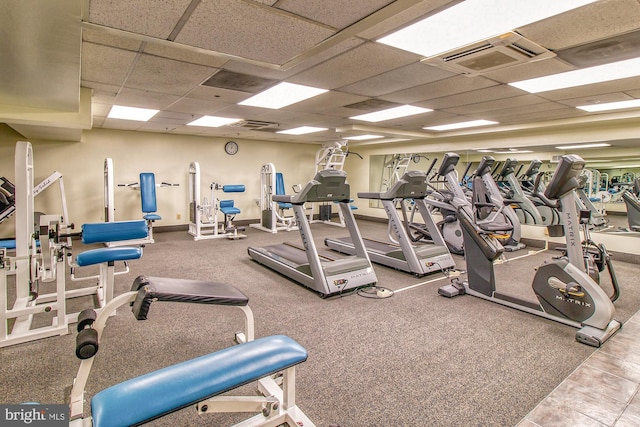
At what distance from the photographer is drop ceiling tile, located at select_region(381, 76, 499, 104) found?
320 cm

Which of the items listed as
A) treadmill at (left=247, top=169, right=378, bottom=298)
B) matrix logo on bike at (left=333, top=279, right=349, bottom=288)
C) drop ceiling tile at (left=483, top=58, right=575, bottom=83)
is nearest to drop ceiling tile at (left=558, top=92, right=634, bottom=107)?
drop ceiling tile at (left=483, top=58, right=575, bottom=83)

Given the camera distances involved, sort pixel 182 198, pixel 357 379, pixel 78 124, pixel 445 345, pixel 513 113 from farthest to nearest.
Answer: pixel 182 198, pixel 513 113, pixel 78 124, pixel 445 345, pixel 357 379

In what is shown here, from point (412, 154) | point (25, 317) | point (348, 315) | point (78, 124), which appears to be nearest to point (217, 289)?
point (348, 315)

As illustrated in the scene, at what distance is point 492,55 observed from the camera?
249 cm

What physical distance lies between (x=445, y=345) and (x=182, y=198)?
6651 millimetres

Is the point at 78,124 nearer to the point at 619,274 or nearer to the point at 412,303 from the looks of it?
the point at 412,303

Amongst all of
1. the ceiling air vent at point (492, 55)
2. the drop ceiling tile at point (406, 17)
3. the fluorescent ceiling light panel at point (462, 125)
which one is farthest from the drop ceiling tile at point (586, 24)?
the fluorescent ceiling light panel at point (462, 125)

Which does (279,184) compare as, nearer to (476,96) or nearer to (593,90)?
(476,96)

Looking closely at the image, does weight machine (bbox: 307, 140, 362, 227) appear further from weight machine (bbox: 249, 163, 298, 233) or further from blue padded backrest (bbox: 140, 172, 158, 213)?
blue padded backrest (bbox: 140, 172, 158, 213)

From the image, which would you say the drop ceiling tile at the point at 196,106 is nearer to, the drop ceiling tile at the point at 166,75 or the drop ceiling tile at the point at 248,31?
the drop ceiling tile at the point at 166,75

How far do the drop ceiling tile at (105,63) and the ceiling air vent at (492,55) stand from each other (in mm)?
2411

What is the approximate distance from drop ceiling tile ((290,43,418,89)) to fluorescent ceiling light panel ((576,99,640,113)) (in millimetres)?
3150

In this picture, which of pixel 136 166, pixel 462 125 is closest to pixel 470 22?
pixel 462 125

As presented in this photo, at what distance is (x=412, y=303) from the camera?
3.39 metres
